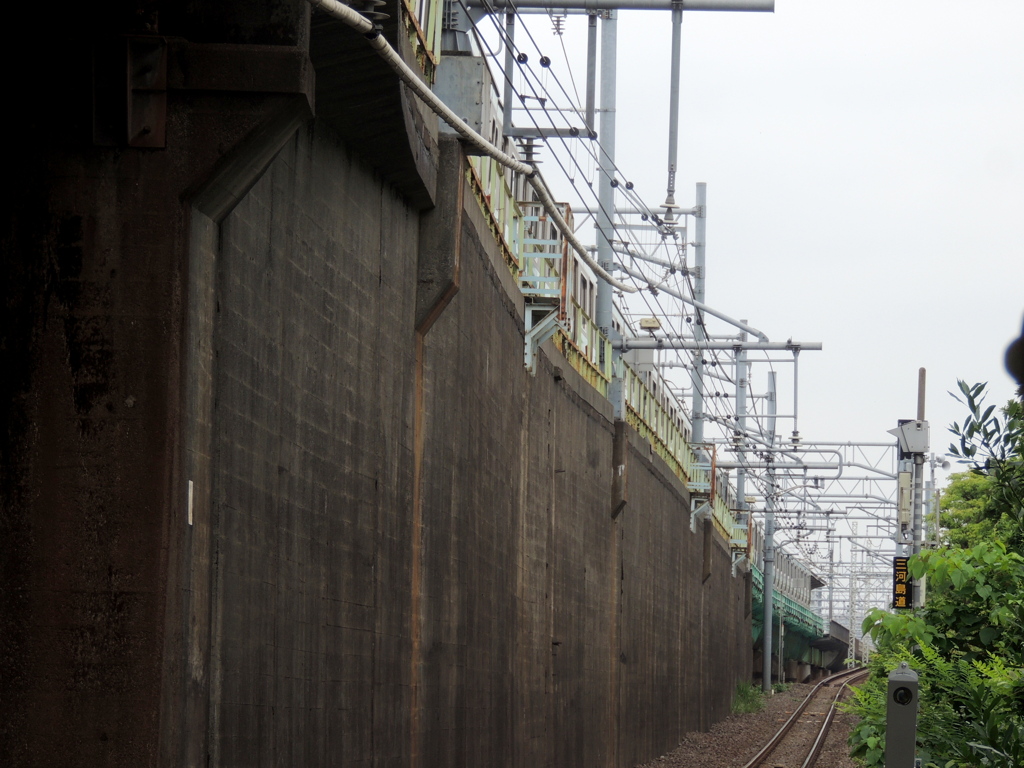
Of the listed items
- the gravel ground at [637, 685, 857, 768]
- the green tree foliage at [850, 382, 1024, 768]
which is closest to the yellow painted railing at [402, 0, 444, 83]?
the green tree foliage at [850, 382, 1024, 768]

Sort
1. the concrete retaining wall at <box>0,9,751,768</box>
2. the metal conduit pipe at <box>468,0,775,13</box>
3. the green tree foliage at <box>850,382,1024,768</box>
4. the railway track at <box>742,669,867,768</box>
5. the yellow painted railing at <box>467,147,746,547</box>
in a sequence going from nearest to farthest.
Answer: the concrete retaining wall at <box>0,9,751,768</box>, the green tree foliage at <box>850,382,1024,768</box>, the yellow painted railing at <box>467,147,746,547</box>, the metal conduit pipe at <box>468,0,775,13</box>, the railway track at <box>742,669,867,768</box>

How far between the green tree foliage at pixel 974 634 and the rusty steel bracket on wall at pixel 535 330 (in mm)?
7468

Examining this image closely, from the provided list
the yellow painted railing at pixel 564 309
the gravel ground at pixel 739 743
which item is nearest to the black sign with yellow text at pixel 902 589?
the gravel ground at pixel 739 743

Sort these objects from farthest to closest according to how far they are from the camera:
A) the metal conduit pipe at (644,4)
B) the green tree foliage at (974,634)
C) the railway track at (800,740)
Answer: the railway track at (800,740) < the metal conduit pipe at (644,4) < the green tree foliage at (974,634)

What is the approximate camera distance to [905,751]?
6.87m

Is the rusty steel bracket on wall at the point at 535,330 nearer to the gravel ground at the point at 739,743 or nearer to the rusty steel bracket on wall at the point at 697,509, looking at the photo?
the gravel ground at the point at 739,743

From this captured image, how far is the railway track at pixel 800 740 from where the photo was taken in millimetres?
32406

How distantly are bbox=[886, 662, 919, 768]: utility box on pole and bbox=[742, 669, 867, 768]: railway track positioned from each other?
2264cm

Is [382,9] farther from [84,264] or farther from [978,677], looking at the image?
[978,677]

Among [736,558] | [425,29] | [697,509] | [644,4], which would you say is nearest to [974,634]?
[425,29]

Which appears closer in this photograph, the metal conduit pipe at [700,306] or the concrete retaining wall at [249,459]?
the concrete retaining wall at [249,459]

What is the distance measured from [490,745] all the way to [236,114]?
401 inches

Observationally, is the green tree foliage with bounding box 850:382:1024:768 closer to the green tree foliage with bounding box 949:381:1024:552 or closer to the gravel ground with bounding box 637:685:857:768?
the green tree foliage with bounding box 949:381:1024:552

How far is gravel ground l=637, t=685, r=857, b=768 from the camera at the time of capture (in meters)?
32.2
